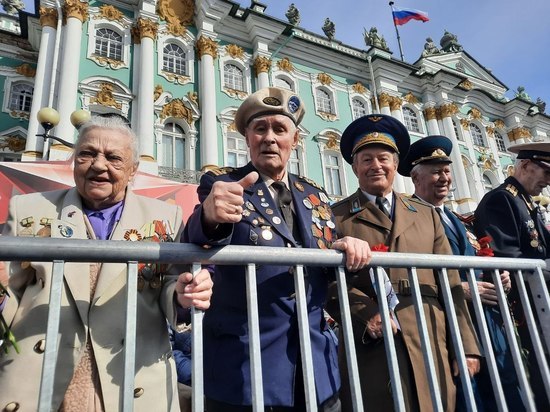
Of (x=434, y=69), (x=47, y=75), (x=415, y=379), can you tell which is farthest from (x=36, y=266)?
(x=434, y=69)

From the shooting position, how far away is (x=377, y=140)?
97.7 inches

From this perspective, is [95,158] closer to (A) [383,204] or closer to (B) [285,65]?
(A) [383,204]

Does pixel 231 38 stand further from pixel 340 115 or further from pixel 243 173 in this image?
pixel 243 173

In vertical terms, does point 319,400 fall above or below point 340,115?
below

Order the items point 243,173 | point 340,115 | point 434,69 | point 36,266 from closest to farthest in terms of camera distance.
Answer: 1. point 36,266
2. point 243,173
3. point 340,115
4. point 434,69

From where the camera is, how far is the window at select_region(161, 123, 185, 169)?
562 inches

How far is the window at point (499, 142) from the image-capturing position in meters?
24.7

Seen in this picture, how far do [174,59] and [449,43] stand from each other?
1008 inches

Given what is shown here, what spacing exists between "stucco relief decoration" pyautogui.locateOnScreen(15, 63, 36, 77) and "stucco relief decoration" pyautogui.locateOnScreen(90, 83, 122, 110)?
147 inches

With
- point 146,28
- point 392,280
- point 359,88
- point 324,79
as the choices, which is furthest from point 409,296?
point 359,88

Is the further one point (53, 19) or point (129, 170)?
point (53, 19)

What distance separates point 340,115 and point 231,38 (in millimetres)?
6379

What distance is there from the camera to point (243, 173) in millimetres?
2010

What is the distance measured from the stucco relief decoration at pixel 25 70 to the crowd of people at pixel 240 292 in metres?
16.1
